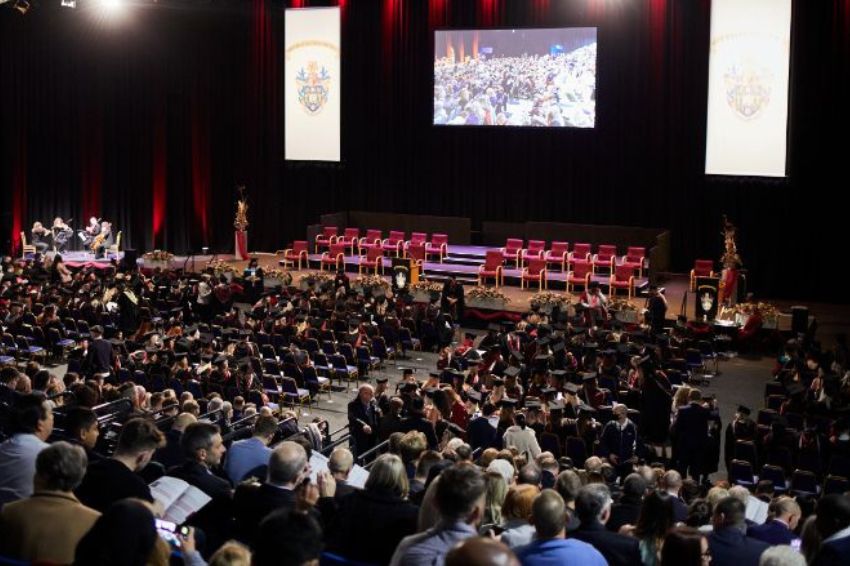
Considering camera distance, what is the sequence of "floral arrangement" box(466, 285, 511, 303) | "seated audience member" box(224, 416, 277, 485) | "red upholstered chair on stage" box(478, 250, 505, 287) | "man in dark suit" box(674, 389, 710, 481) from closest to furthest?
1. "seated audience member" box(224, 416, 277, 485)
2. "man in dark suit" box(674, 389, 710, 481)
3. "floral arrangement" box(466, 285, 511, 303)
4. "red upholstered chair on stage" box(478, 250, 505, 287)

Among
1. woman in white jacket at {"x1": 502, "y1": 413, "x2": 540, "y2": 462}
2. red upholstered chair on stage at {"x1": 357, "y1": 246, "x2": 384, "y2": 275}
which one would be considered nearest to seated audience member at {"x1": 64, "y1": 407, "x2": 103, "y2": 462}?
woman in white jacket at {"x1": 502, "y1": 413, "x2": 540, "y2": 462}

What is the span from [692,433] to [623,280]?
11606mm

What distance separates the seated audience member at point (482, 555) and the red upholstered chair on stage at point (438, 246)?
24.9 meters

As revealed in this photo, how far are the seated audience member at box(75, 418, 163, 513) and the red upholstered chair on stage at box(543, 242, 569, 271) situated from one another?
21204 mm

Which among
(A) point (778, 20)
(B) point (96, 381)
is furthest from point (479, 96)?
(B) point (96, 381)

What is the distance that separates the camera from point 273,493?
18.5 feet

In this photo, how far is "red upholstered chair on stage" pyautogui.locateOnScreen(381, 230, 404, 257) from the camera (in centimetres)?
2803

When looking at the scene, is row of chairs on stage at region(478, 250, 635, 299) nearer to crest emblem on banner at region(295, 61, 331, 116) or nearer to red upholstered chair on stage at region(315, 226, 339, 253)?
red upholstered chair on stage at region(315, 226, 339, 253)

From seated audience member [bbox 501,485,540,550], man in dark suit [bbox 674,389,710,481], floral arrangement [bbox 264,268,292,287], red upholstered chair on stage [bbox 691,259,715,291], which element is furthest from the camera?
red upholstered chair on stage [bbox 691,259,715,291]

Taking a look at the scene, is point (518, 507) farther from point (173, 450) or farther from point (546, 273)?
point (546, 273)

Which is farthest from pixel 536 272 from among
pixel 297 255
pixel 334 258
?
pixel 297 255

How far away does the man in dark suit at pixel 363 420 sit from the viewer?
12367mm

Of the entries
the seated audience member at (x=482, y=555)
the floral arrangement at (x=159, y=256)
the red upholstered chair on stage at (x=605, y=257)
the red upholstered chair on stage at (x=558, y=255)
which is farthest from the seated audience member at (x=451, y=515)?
the floral arrangement at (x=159, y=256)

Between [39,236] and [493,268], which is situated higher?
[39,236]
